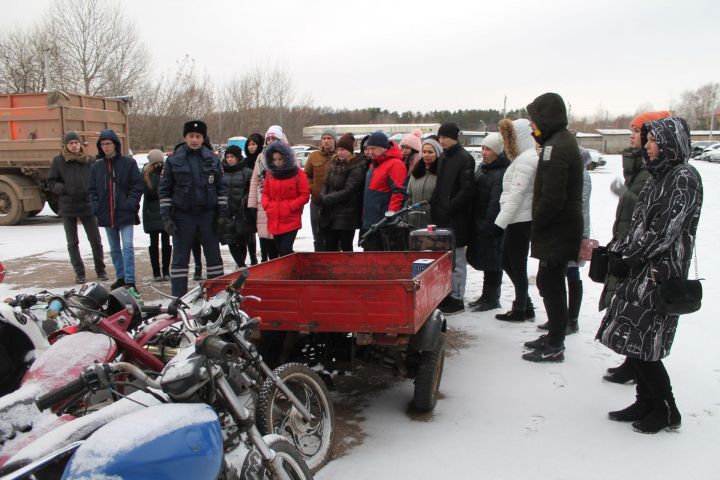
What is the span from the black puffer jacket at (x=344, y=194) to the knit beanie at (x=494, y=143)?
1402 mm

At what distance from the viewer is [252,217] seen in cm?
751

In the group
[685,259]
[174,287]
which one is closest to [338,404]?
[685,259]

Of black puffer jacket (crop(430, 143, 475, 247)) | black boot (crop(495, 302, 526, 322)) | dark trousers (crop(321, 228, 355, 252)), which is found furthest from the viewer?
dark trousers (crop(321, 228, 355, 252))

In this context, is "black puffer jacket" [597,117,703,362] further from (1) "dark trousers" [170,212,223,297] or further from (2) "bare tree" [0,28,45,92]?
(2) "bare tree" [0,28,45,92]

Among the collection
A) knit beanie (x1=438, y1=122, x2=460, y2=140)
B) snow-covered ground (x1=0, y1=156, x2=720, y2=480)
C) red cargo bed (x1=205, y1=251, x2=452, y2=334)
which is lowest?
snow-covered ground (x1=0, y1=156, x2=720, y2=480)

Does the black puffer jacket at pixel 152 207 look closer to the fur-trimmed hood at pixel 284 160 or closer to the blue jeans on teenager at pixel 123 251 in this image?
the blue jeans on teenager at pixel 123 251

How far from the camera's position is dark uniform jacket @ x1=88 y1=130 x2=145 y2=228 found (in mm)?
7039

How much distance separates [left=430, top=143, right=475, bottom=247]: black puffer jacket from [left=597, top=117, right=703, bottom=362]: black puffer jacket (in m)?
2.47

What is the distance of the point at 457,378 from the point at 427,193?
7.75 ft

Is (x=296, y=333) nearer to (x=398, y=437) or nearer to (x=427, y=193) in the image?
(x=398, y=437)

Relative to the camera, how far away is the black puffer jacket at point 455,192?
19.7ft

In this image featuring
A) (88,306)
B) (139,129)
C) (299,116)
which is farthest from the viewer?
(299,116)

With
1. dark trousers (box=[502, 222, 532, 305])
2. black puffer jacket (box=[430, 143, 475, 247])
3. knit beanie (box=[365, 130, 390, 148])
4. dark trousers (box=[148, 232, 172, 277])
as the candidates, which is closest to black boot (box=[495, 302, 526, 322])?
dark trousers (box=[502, 222, 532, 305])

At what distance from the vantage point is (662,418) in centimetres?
360
